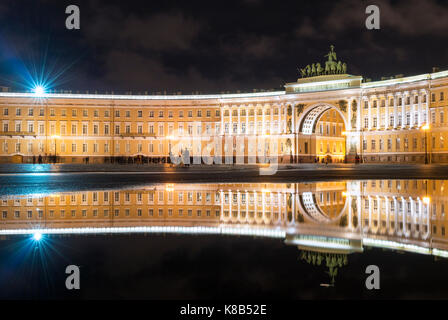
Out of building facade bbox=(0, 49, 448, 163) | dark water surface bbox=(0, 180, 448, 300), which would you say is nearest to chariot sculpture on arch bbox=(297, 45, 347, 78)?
building facade bbox=(0, 49, 448, 163)

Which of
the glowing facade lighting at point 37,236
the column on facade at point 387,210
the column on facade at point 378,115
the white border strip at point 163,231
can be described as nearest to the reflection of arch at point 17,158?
the column on facade at point 378,115

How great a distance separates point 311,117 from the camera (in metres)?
77.3

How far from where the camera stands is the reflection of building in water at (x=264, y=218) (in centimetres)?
635

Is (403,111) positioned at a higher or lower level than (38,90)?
lower

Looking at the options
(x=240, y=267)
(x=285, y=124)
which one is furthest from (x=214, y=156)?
(x=240, y=267)

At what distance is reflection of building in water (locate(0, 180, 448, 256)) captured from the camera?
6346 millimetres

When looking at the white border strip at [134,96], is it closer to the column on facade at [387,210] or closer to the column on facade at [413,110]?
the column on facade at [413,110]

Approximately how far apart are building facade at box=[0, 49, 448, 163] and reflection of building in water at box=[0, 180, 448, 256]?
59.5 m

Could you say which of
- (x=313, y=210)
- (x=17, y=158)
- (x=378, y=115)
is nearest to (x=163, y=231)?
(x=313, y=210)

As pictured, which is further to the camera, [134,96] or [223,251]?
[134,96]

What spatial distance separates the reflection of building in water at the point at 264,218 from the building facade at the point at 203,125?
5947 centimetres

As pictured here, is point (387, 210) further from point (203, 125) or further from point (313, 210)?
point (203, 125)

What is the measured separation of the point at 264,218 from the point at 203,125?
7417 cm
